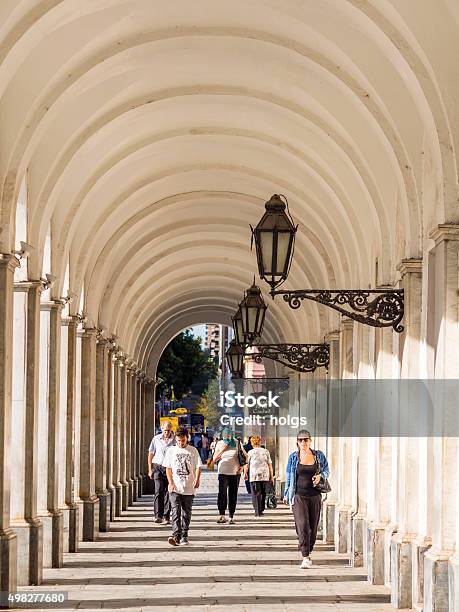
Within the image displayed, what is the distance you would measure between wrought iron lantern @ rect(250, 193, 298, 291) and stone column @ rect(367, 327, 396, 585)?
2.66 meters

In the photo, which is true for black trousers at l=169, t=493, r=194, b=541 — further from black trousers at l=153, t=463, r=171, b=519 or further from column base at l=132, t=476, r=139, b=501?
column base at l=132, t=476, r=139, b=501

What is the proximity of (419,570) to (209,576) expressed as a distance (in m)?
4.14

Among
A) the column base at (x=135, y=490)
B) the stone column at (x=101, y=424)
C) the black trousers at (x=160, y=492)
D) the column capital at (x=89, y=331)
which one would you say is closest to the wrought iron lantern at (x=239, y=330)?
the column capital at (x=89, y=331)

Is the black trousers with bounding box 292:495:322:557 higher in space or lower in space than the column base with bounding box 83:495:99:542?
higher

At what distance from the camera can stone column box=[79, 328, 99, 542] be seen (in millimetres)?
23016

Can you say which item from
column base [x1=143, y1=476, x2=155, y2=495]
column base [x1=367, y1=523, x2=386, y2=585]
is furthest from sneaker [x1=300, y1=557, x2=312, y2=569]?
column base [x1=143, y1=476, x2=155, y2=495]

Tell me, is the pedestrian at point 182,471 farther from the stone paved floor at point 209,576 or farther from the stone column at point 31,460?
the stone column at point 31,460

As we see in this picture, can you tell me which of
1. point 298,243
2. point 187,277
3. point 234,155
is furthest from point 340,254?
point 187,277

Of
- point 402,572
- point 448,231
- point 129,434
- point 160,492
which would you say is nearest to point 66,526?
point 160,492

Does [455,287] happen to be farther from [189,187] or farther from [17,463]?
[189,187]

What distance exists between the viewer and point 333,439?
23141 millimetres

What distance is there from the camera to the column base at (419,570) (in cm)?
1298

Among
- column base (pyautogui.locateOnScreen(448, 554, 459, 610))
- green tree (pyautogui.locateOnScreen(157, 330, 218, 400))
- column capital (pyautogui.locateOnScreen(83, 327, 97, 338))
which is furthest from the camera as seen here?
green tree (pyautogui.locateOnScreen(157, 330, 218, 400))

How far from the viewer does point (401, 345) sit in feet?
49.8
